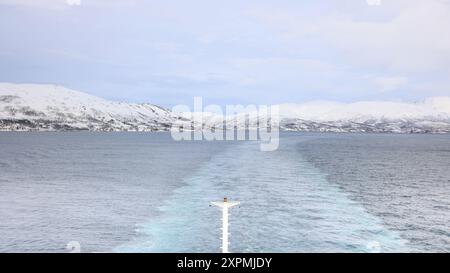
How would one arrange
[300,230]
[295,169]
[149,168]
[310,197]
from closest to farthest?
[300,230] < [310,197] < [295,169] < [149,168]

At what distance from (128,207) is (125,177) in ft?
72.3

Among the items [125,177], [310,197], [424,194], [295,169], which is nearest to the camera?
[310,197]

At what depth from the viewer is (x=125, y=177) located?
56.2m

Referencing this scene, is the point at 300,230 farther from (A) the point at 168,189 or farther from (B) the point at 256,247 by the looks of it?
(A) the point at 168,189

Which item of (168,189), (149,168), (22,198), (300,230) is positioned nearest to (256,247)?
(300,230)

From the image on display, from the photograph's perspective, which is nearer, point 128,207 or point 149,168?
point 128,207

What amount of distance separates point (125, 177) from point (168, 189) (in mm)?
13202

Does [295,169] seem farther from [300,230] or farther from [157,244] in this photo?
[157,244]
